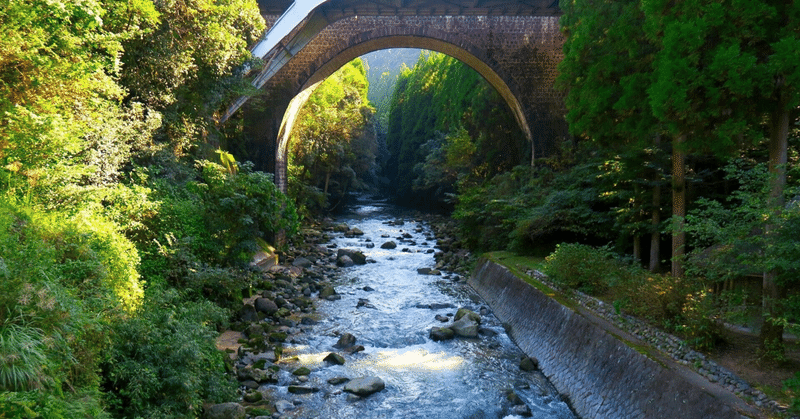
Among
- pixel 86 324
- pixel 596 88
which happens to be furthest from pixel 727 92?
pixel 86 324

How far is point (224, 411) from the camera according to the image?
5602 millimetres

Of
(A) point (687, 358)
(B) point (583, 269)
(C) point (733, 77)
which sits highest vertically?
(C) point (733, 77)

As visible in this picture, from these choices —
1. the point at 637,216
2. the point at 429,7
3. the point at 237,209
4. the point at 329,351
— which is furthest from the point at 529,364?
the point at 429,7

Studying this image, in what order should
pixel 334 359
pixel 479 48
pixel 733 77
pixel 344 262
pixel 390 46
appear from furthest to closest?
1. pixel 390 46
2. pixel 479 48
3. pixel 344 262
4. pixel 334 359
5. pixel 733 77

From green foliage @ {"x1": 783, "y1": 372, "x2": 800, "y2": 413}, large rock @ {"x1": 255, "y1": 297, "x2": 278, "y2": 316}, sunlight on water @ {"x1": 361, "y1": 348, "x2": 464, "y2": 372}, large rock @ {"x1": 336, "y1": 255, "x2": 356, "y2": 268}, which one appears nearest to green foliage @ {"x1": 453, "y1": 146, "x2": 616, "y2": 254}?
large rock @ {"x1": 336, "y1": 255, "x2": 356, "y2": 268}

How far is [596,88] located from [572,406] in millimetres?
4861

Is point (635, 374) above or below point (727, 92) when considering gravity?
below

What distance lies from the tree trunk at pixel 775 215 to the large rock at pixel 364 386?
4521mm

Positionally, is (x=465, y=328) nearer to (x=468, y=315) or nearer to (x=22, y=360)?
(x=468, y=315)

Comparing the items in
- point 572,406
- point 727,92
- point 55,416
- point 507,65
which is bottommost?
point 572,406

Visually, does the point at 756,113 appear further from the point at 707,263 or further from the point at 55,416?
the point at 55,416

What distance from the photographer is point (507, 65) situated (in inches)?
687

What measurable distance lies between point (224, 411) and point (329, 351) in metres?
3.16

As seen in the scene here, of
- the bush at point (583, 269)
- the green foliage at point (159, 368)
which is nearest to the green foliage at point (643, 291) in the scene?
the bush at point (583, 269)
